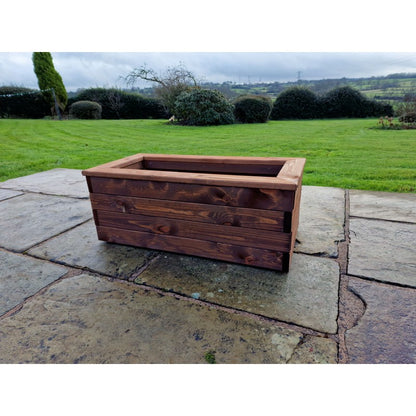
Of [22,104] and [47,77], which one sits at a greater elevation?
[47,77]

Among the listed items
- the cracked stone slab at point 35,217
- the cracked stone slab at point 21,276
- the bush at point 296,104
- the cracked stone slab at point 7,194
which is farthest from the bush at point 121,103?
the cracked stone slab at point 21,276

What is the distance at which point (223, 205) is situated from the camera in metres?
1.63

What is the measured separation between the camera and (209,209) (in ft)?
5.49

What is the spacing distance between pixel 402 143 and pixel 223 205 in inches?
221

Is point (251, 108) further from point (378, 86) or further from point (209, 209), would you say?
point (209, 209)

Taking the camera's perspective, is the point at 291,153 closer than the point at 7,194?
No

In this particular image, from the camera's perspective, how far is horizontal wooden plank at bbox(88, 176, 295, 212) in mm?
1506

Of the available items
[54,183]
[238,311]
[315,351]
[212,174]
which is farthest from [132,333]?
[54,183]

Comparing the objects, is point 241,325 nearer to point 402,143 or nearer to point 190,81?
point 402,143

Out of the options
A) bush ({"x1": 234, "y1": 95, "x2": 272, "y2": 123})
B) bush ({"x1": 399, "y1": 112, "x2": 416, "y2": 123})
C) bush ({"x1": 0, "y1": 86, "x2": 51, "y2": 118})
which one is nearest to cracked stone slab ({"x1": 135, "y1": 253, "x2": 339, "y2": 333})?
bush ({"x1": 399, "y1": 112, "x2": 416, "y2": 123})

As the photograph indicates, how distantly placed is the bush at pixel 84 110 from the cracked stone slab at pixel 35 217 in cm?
1297

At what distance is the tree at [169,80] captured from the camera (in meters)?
12.8

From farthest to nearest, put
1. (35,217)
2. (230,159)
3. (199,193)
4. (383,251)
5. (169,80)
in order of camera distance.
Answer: (169,80)
(35,217)
(230,159)
(383,251)
(199,193)

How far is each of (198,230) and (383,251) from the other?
3.91 ft
